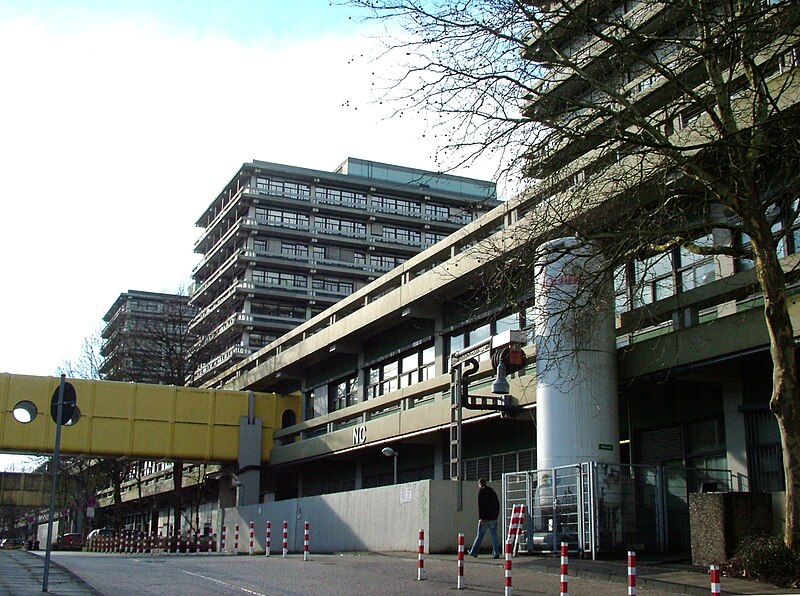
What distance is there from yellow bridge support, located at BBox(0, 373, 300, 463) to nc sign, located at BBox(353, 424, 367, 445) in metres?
9.46

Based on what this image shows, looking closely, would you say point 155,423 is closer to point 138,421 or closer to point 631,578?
point 138,421

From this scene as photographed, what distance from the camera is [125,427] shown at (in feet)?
138

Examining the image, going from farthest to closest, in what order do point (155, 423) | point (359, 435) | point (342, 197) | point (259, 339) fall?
point (342, 197), point (259, 339), point (155, 423), point (359, 435)

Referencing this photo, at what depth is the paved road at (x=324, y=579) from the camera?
1466 cm

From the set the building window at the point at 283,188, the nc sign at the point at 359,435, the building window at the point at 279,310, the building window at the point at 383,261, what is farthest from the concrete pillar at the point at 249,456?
the building window at the point at 383,261

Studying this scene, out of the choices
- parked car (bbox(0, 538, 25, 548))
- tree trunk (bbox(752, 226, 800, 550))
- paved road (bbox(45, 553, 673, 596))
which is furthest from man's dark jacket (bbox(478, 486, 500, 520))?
parked car (bbox(0, 538, 25, 548))

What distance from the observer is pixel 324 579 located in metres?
16.8

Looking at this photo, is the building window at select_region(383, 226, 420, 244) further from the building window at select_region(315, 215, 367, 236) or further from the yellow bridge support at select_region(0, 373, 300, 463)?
the yellow bridge support at select_region(0, 373, 300, 463)

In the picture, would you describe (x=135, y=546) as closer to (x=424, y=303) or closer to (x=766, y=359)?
(x=424, y=303)

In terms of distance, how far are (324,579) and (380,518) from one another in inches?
426

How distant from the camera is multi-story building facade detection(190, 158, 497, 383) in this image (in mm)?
84250

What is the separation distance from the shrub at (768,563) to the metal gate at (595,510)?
426 cm

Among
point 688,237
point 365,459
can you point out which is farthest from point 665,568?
point 365,459

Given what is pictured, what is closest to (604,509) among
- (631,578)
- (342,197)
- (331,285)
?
(631,578)
